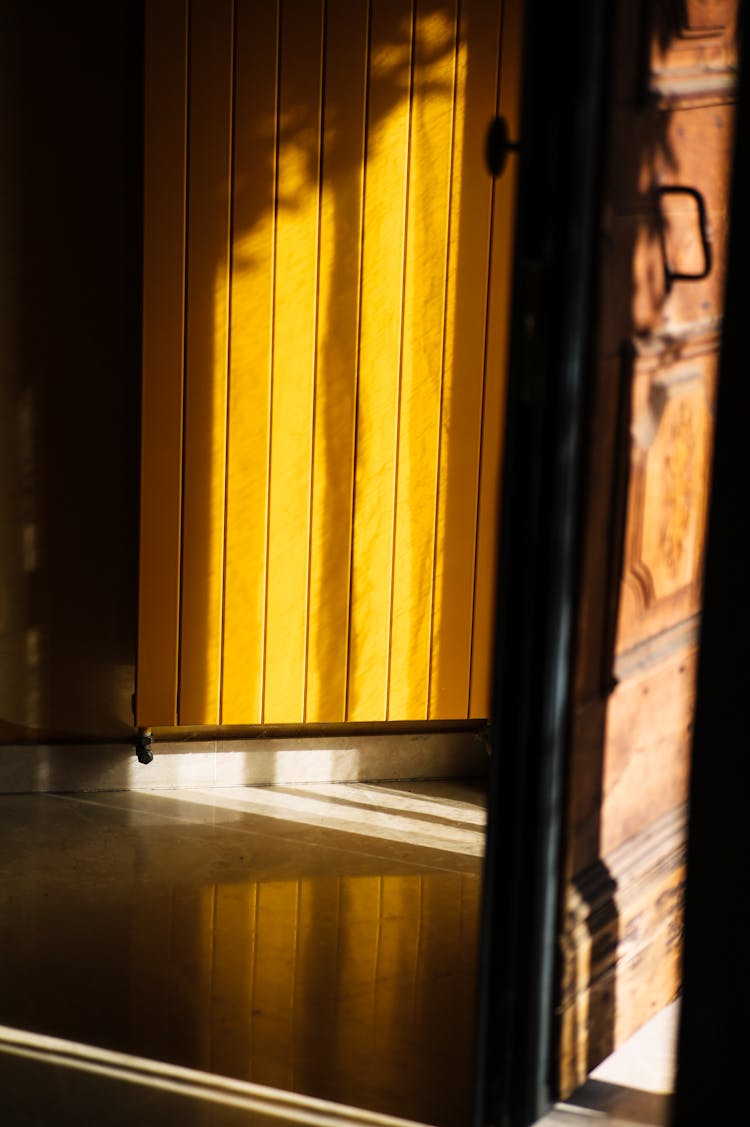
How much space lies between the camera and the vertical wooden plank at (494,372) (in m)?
3.97

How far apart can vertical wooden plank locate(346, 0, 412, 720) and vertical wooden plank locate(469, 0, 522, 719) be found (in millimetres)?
284

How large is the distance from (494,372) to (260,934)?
1.81m

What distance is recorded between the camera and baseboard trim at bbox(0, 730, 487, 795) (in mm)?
4215

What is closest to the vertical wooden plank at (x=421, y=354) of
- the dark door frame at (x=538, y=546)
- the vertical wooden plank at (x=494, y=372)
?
the vertical wooden plank at (x=494, y=372)

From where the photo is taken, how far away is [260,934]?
3354 millimetres

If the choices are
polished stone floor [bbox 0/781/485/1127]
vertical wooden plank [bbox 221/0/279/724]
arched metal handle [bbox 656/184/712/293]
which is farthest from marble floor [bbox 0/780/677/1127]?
arched metal handle [bbox 656/184/712/293]

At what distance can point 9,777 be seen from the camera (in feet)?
13.8

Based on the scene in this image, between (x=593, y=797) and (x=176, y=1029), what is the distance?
104 cm

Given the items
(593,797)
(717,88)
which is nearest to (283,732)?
(593,797)

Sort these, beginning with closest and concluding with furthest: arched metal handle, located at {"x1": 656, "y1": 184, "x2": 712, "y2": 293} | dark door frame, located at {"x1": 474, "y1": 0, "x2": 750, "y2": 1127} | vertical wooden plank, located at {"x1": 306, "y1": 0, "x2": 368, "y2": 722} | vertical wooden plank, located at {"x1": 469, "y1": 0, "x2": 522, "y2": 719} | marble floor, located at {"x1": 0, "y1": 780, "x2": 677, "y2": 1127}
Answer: dark door frame, located at {"x1": 474, "y1": 0, "x2": 750, "y2": 1127} → arched metal handle, located at {"x1": 656, "y1": 184, "x2": 712, "y2": 293} → marble floor, located at {"x1": 0, "y1": 780, "x2": 677, "y2": 1127} → vertical wooden plank, located at {"x1": 306, "y1": 0, "x2": 368, "y2": 722} → vertical wooden plank, located at {"x1": 469, "y1": 0, "x2": 522, "y2": 719}

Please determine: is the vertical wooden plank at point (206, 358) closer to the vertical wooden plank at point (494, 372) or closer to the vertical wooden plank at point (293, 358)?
the vertical wooden plank at point (293, 358)

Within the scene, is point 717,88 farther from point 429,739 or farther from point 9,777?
point 9,777

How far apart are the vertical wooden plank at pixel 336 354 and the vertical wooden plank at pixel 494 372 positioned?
41cm

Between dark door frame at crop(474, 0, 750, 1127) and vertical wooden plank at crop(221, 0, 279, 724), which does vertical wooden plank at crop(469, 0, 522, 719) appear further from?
dark door frame at crop(474, 0, 750, 1127)
